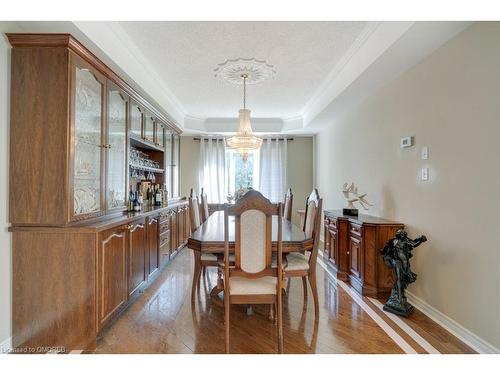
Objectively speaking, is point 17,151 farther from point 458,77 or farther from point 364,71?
point 458,77

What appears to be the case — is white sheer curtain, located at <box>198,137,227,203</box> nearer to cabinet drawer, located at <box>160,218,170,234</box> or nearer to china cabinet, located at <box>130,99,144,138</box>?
cabinet drawer, located at <box>160,218,170,234</box>

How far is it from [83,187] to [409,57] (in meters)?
3.09

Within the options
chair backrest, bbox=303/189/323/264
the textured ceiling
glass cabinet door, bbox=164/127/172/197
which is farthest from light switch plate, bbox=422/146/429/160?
glass cabinet door, bbox=164/127/172/197

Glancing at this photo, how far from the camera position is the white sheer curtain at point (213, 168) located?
21.3 ft

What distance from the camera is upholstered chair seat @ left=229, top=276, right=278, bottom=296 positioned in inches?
79.4

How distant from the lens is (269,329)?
229 cm

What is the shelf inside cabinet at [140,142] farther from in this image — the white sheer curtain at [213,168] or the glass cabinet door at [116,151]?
the white sheer curtain at [213,168]

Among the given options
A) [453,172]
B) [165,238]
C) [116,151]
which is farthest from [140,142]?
[453,172]

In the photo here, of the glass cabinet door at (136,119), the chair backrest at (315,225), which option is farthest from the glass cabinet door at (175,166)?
the chair backrest at (315,225)

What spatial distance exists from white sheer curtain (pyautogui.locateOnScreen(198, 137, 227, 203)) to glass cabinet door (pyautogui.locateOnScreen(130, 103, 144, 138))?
299cm
